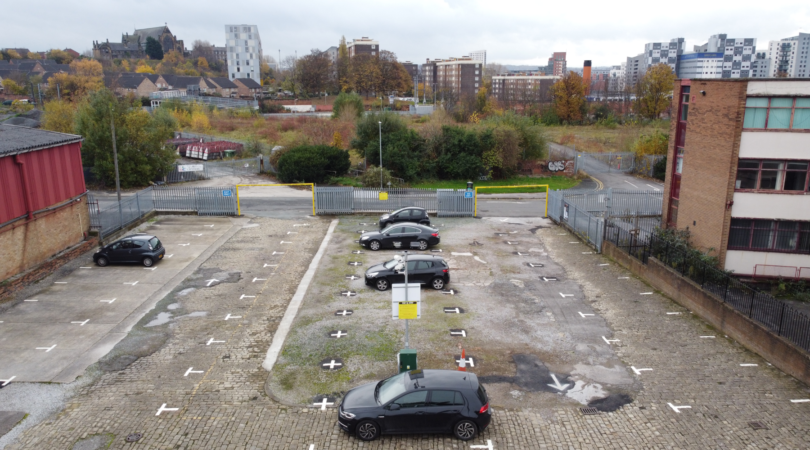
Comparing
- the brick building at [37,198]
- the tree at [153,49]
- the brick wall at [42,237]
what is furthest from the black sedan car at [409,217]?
the tree at [153,49]

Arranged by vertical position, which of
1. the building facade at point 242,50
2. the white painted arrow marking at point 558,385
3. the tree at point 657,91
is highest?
the building facade at point 242,50

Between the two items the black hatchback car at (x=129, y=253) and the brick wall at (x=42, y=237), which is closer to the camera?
the brick wall at (x=42, y=237)

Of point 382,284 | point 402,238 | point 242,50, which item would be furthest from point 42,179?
point 242,50

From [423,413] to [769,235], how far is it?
662 inches

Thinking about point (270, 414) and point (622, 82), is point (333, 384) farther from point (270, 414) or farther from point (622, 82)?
point (622, 82)

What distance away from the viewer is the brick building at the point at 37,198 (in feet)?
65.3

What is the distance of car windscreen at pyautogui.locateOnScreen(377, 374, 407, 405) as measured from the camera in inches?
438

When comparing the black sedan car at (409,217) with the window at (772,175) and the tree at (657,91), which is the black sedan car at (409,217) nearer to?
the window at (772,175)

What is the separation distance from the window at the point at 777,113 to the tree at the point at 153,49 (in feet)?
557

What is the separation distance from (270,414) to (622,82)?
607 feet

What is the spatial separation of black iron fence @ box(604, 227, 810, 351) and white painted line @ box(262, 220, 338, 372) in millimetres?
12698

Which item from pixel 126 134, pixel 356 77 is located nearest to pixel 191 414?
pixel 126 134

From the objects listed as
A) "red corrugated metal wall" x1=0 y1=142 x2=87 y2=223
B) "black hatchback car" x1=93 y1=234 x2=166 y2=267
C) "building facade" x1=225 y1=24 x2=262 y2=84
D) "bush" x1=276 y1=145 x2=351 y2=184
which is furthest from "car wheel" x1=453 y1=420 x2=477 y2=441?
"building facade" x1=225 y1=24 x2=262 y2=84

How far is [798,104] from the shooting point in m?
19.6
